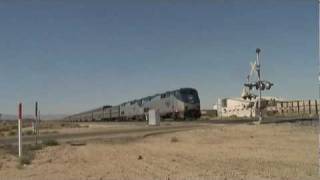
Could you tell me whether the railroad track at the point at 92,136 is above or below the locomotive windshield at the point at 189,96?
below

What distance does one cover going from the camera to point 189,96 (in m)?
65.4

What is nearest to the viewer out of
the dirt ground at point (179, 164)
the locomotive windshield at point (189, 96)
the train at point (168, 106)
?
the dirt ground at point (179, 164)

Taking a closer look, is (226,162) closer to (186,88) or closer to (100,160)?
(100,160)

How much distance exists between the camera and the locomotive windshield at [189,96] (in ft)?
213

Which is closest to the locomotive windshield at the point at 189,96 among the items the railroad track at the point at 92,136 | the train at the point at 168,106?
the train at the point at 168,106

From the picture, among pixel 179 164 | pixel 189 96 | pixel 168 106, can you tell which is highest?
pixel 189 96

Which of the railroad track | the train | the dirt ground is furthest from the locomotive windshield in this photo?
the dirt ground

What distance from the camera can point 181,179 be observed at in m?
12.2

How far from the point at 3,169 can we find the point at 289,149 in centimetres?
917

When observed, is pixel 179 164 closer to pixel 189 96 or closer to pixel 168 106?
pixel 189 96

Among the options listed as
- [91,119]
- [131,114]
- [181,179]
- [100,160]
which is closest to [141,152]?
[100,160]

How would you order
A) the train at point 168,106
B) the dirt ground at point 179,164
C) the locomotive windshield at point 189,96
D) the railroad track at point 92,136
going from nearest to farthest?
the dirt ground at point 179,164 < the railroad track at point 92,136 < the locomotive windshield at point 189,96 < the train at point 168,106

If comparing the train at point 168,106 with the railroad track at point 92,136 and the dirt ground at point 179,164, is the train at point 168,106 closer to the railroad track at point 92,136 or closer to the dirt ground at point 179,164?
the railroad track at point 92,136

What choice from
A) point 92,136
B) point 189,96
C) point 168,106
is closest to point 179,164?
point 92,136
